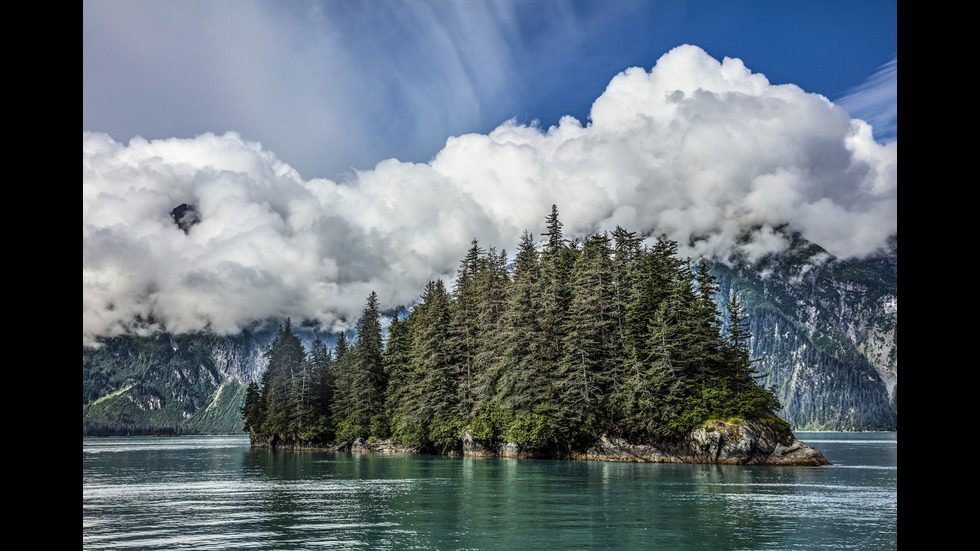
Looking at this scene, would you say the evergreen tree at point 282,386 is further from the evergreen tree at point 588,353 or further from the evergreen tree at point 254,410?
the evergreen tree at point 588,353

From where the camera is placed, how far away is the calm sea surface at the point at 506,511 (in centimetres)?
2183

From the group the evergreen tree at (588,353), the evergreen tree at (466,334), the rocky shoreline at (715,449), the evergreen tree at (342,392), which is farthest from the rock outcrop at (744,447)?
the evergreen tree at (342,392)

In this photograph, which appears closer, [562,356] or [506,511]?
[506,511]

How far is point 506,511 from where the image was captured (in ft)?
92.6

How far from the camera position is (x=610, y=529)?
2333cm

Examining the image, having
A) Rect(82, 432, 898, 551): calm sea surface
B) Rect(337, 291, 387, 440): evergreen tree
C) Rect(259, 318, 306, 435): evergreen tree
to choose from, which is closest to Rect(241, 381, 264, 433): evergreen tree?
Rect(259, 318, 306, 435): evergreen tree

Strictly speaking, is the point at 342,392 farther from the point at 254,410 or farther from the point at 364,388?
the point at 254,410

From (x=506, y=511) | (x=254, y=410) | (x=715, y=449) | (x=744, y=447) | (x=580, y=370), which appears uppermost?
A: (x=580, y=370)

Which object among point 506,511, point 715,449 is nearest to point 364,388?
point 715,449

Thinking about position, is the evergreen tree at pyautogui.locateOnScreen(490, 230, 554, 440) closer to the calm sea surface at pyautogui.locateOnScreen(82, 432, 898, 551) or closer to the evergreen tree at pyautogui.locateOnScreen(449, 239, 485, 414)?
the evergreen tree at pyautogui.locateOnScreen(449, 239, 485, 414)

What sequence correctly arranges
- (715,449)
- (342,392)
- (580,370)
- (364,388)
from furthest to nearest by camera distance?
1. (342,392)
2. (364,388)
3. (580,370)
4. (715,449)
